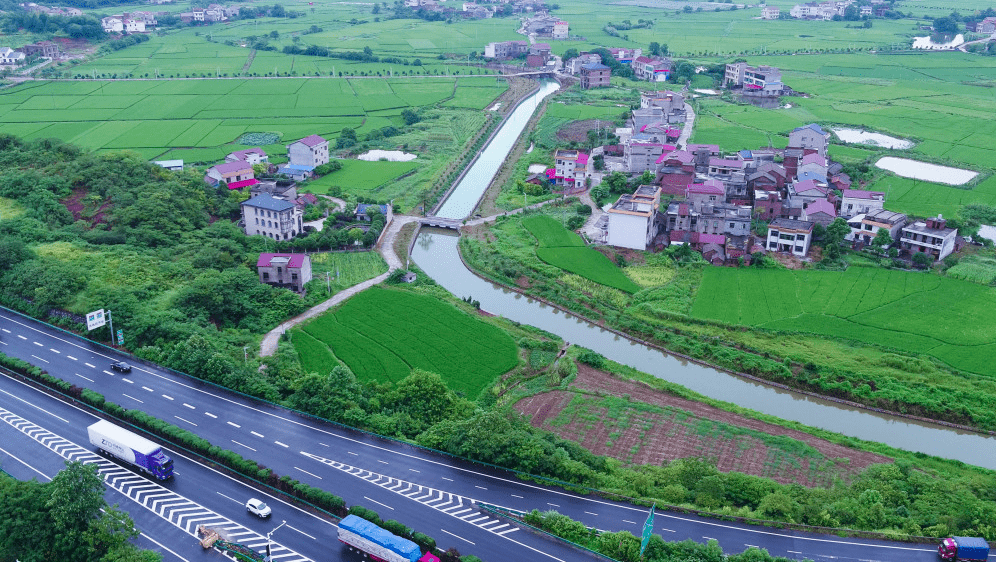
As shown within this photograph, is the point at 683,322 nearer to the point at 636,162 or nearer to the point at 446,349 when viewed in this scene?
the point at 446,349

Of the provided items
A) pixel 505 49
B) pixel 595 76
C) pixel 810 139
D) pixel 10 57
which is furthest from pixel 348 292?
pixel 10 57

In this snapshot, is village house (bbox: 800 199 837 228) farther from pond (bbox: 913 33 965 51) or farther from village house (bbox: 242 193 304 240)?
pond (bbox: 913 33 965 51)

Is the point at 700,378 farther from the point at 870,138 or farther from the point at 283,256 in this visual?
the point at 870,138

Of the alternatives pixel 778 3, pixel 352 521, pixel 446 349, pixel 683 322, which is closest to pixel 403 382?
pixel 446 349

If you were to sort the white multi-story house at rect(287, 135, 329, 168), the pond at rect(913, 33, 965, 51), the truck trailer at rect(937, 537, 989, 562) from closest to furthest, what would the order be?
the truck trailer at rect(937, 537, 989, 562) < the white multi-story house at rect(287, 135, 329, 168) < the pond at rect(913, 33, 965, 51)

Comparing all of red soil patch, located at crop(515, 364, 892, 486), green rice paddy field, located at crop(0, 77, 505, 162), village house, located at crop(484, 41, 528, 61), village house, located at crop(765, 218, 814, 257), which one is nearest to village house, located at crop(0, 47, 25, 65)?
green rice paddy field, located at crop(0, 77, 505, 162)

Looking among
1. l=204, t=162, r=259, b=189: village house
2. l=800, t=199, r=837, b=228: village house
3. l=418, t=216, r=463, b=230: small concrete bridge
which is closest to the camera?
l=800, t=199, r=837, b=228: village house
